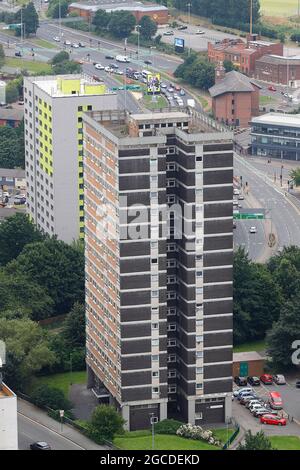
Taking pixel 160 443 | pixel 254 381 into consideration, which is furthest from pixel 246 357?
pixel 160 443

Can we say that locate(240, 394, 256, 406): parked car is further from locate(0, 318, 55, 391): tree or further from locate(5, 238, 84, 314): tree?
locate(5, 238, 84, 314): tree

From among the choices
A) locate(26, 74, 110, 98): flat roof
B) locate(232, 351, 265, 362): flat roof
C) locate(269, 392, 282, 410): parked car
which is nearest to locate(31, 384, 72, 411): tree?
locate(232, 351, 265, 362): flat roof

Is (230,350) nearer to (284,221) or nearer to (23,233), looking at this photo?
(23,233)

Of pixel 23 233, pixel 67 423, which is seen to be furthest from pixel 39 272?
pixel 67 423

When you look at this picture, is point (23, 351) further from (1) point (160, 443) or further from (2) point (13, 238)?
(2) point (13, 238)

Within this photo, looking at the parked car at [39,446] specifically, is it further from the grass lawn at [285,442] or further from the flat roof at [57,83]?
the flat roof at [57,83]
